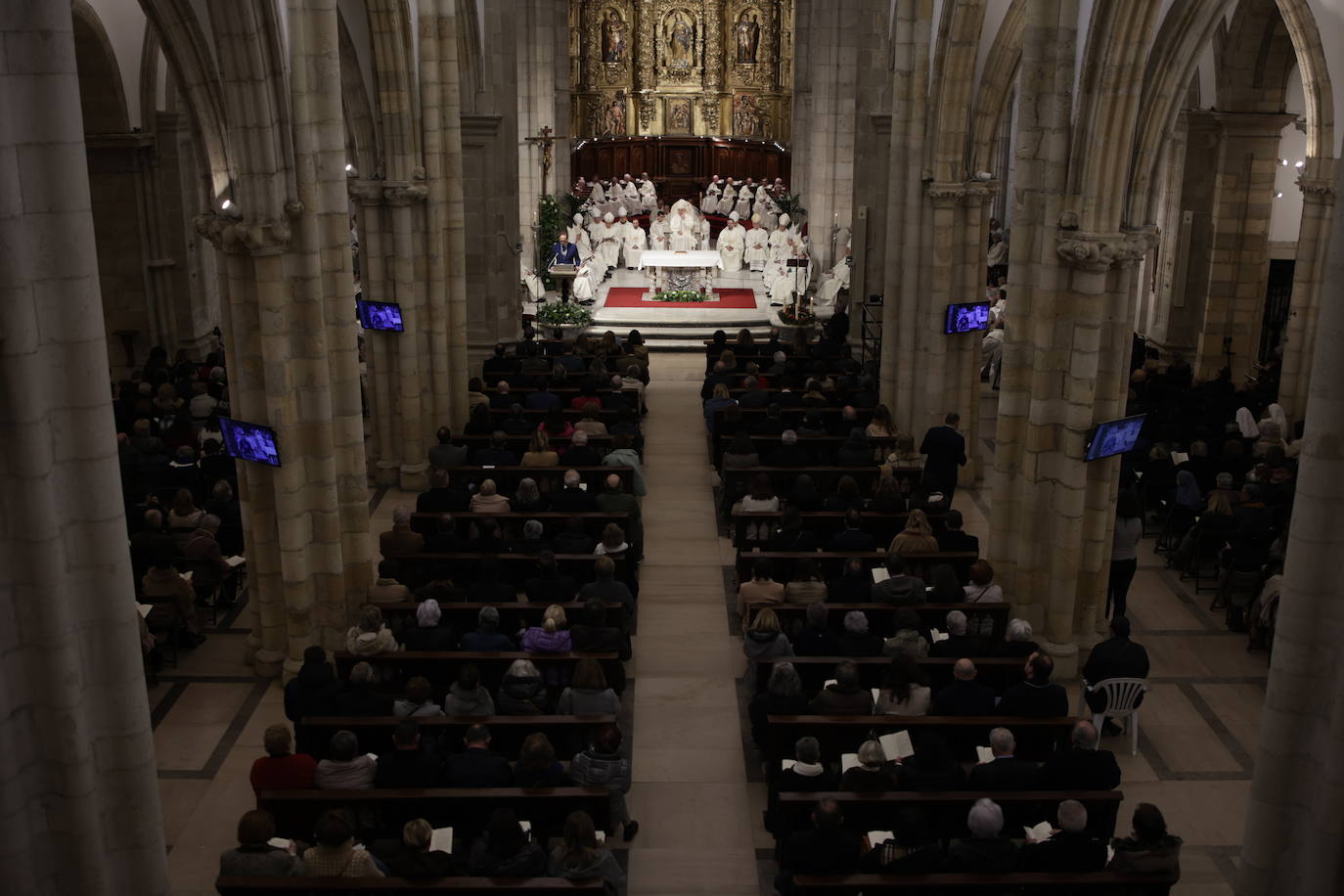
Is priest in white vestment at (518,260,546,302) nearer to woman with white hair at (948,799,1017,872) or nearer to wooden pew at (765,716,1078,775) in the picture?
wooden pew at (765,716,1078,775)

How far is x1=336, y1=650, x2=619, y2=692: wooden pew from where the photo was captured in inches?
477

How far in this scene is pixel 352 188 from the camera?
1867 centimetres

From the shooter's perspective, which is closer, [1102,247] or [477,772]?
[477,772]

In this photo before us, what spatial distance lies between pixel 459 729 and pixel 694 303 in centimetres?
2116

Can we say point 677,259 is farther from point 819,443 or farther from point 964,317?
point 819,443

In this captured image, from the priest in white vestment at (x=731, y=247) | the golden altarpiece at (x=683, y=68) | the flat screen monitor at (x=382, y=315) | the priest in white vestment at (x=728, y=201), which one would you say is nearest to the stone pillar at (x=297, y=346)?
the flat screen monitor at (x=382, y=315)

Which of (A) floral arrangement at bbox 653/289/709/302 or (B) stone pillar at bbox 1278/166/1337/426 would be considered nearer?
(B) stone pillar at bbox 1278/166/1337/426

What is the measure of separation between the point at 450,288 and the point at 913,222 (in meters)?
7.07

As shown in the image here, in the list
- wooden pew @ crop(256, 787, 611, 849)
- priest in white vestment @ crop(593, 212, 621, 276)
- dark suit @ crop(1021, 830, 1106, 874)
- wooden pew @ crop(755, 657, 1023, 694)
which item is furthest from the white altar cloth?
dark suit @ crop(1021, 830, 1106, 874)

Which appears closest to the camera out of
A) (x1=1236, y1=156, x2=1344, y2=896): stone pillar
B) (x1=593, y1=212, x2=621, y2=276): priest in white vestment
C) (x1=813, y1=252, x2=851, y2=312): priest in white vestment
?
(x1=1236, y1=156, x2=1344, y2=896): stone pillar

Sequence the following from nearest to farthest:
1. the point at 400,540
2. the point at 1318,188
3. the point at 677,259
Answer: the point at 400,540 < the point at 1318,188 < the point at 677,259

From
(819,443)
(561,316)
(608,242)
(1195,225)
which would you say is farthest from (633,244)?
(819,443)

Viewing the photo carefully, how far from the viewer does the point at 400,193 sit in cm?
1870

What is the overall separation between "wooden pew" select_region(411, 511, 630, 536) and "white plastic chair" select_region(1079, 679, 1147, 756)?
592 cm
